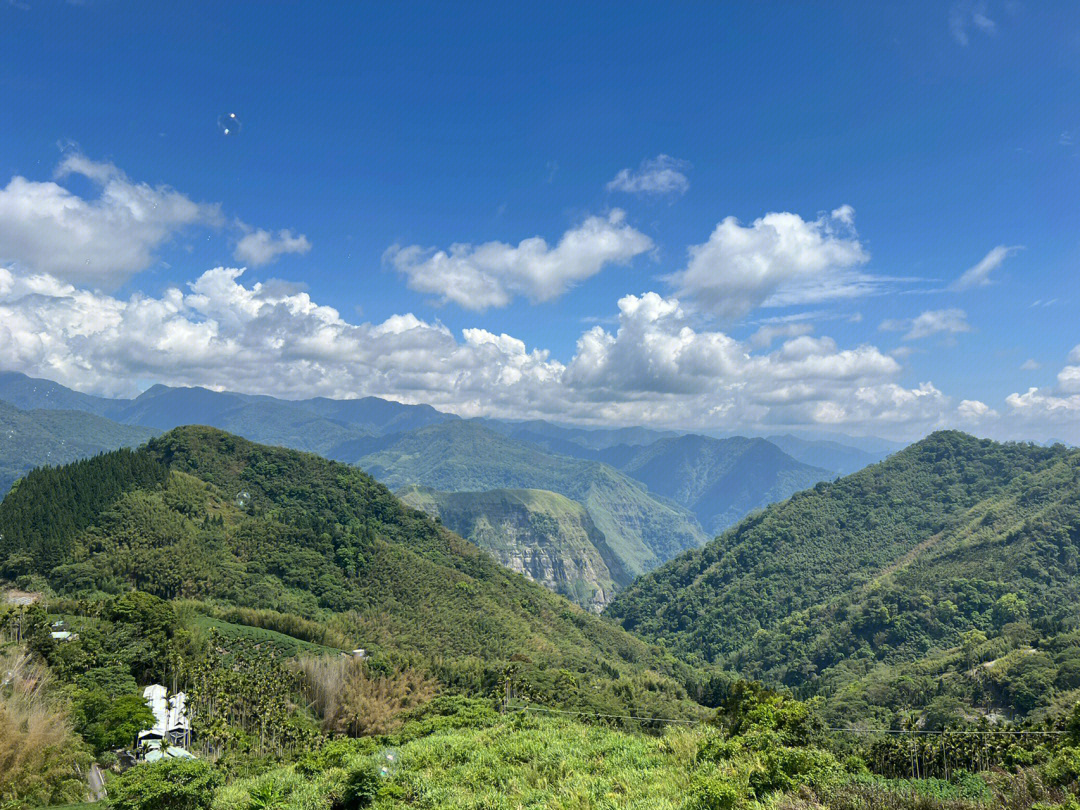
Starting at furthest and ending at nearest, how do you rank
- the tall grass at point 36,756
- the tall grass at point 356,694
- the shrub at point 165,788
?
the tall grass at point 356,694 → the tall grass at point 36,756 → the shrub at point 165,788

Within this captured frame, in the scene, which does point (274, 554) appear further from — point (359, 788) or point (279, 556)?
point (359, 788)

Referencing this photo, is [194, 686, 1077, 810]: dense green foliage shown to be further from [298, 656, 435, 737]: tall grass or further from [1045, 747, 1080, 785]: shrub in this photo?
[298, 656, 435, 737]: tall grass

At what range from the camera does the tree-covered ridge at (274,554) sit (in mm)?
94750

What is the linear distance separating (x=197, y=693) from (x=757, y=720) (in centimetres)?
4814

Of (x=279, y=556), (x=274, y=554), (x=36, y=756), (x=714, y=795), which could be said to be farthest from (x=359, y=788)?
(x=274, y=554)

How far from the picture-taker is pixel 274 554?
11512cm

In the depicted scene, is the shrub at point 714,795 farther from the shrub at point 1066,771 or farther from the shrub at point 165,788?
the shrub at point 165,788

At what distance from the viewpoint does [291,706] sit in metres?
63.2

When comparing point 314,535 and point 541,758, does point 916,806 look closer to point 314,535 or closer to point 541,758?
point 541,758

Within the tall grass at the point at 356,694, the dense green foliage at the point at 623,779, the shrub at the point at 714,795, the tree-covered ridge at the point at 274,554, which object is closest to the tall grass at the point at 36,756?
the dense green foliage at the point at 623,779

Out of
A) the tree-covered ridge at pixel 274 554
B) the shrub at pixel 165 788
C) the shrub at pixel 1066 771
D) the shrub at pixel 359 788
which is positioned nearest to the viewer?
the shrub at pixel 1066 771

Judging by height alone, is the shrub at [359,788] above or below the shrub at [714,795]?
below

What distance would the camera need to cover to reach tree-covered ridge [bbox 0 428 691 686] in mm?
94750

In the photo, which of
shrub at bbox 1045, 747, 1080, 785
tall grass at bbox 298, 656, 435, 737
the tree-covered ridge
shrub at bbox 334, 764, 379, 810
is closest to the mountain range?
the tree-covered ridge
